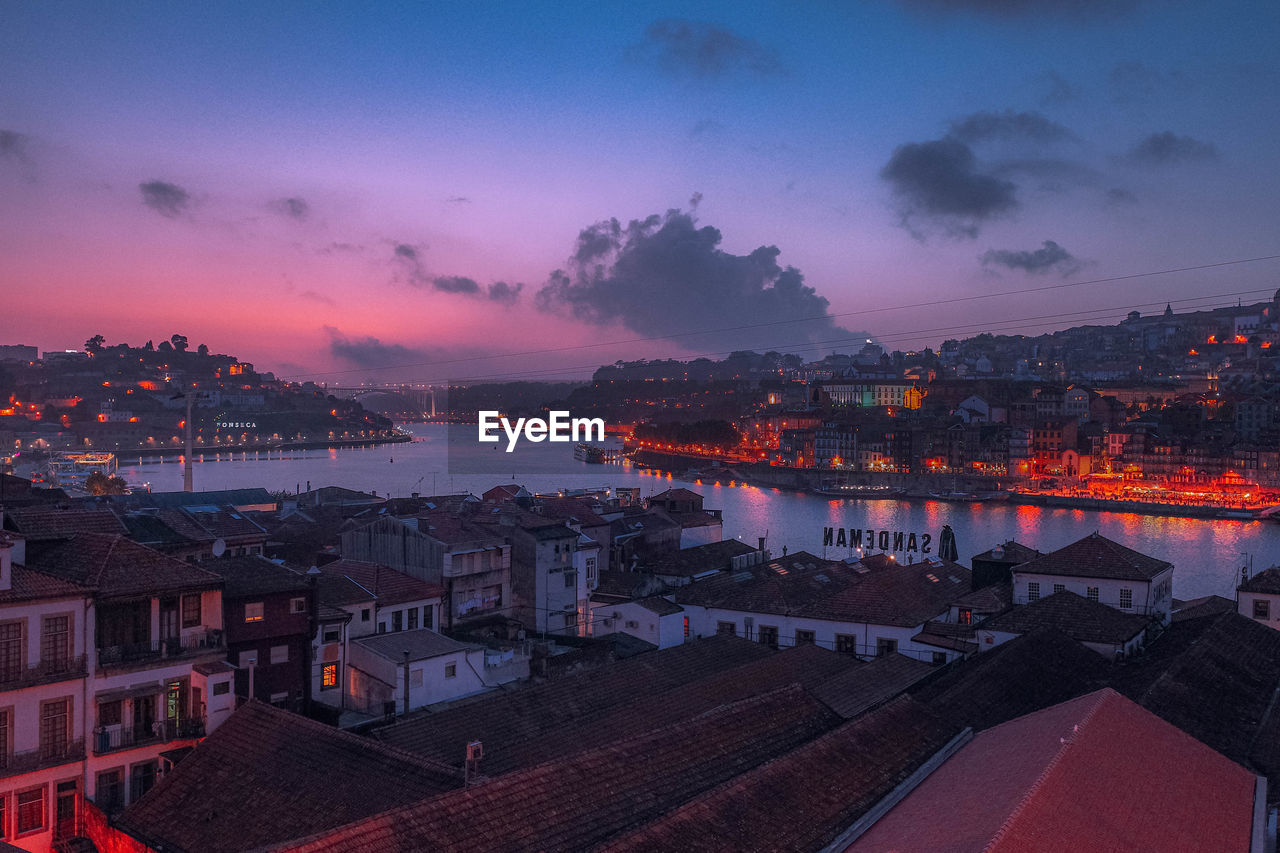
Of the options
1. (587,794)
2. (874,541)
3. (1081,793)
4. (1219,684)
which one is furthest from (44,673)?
(874,541)

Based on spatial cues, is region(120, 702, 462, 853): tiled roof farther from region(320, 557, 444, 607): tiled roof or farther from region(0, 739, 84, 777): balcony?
region(320, 557, 444, 607): tiled roof

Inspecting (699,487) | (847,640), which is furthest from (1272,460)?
(847,640)

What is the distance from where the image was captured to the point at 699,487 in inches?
1481

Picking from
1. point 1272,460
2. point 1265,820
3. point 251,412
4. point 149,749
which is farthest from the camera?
point 251,412

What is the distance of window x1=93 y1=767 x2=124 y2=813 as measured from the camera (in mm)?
4480

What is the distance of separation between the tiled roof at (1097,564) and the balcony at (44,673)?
6972 millimetres

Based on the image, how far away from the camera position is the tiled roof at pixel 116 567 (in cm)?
466

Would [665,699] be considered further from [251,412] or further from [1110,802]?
[251,412]

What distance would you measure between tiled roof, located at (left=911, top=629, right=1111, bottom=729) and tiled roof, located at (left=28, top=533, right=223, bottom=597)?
3.97 m

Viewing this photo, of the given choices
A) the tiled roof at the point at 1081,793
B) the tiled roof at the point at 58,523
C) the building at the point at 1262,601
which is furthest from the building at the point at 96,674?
the building at the point at 1262,601

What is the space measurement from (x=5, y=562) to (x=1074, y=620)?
22.0 ft

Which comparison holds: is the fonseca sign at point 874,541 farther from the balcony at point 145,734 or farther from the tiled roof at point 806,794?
the balcony at point 145,734

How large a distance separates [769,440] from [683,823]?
52.8 metres

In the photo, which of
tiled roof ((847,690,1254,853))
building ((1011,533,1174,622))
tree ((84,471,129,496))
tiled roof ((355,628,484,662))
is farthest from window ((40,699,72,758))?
tree ((84,471,129,496))
